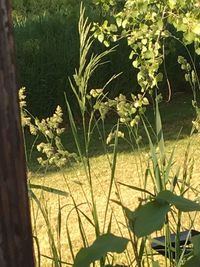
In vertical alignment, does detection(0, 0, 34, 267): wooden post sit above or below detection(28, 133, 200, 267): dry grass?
above

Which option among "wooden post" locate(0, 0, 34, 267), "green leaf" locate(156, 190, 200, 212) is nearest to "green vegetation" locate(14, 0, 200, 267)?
"green leaf" locate(156, 190, 200, 212)

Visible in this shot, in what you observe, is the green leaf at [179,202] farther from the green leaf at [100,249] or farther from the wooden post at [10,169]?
the wooden post at [10,169]

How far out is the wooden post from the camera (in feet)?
4.79

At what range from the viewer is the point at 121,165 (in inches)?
312

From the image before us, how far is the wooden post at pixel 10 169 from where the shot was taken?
1.46m

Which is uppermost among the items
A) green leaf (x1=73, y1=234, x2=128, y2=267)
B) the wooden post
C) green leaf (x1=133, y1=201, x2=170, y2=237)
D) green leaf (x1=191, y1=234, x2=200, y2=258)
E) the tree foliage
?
the tree foliage

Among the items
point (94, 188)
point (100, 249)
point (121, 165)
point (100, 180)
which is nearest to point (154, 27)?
point (100, 249)

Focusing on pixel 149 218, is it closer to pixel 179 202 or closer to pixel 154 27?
pixel 179 202

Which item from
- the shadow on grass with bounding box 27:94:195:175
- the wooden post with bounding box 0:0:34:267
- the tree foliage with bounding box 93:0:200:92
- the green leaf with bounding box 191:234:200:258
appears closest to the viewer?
the wooden post with bounding box 0:0:34:267

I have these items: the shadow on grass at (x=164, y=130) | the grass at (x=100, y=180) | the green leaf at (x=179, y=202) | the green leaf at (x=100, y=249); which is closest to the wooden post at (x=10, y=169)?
the green leaf at (x=100, y=249)

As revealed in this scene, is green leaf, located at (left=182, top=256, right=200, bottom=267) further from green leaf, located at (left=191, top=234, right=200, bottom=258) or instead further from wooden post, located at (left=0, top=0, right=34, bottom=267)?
wooden post, located at (left=0, top=0, right=34, bottom=267)

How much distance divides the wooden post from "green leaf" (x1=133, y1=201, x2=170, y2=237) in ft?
0.99

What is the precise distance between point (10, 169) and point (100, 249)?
0.37 metres

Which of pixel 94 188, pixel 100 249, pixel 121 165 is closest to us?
pixel 100 249
